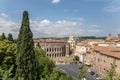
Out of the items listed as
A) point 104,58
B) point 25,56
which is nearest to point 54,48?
point 104,58

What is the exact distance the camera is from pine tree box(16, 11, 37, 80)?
1029 inches

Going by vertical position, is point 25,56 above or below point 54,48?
above

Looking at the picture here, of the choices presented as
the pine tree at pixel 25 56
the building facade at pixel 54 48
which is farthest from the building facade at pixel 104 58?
the building facade at pixel 54 48

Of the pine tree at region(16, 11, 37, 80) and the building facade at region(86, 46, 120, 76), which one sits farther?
the building facade at region(86, 46, 120, 76)

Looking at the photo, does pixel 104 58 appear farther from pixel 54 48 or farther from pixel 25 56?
pixel 54 48

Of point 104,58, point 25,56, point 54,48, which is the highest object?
point 25,56

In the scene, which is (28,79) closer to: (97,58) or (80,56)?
(97,58)

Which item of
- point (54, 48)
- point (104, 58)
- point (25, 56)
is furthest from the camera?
point (54, 48)

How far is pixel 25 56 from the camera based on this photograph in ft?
86.4

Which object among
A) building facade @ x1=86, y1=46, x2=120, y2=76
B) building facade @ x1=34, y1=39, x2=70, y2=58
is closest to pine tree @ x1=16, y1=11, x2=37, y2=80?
building facade @ x1=86, y1=46, x2=120, y2=76

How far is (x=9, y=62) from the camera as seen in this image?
2922cm

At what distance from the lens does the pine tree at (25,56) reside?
2612 centimetres

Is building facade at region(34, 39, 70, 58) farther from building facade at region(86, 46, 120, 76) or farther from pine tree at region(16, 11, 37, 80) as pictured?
pine tree at region(16, 11, 37, 80)

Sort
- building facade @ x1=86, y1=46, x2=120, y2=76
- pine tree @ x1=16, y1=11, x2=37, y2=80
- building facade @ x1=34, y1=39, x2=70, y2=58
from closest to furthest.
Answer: pine tree @ x1=16, y1=11, x2=37, y2=80 < building facade @ x1=86, y1=46, x2=120, y2=76 < building facade @ x1=34, y1=39, x2=70, y2=58
